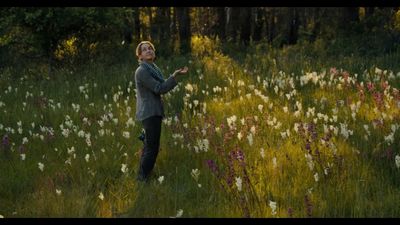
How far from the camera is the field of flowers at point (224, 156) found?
5.78 m

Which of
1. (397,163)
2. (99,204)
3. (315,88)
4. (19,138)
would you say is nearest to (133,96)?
(19,138)

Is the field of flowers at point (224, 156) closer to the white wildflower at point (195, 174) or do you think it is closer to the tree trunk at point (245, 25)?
the white wildflower at point (195, 174)

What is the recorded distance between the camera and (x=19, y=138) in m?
9.46

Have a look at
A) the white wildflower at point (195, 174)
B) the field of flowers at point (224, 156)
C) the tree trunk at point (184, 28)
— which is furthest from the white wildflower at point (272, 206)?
the tree trunk at point (184, 28)

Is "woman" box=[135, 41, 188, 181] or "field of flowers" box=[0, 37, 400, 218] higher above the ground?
"woman" box=[135, 41, 188, 181]

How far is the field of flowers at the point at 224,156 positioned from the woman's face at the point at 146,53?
1376mm

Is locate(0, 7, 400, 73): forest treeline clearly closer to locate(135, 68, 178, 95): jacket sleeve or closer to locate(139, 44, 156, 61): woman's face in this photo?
locate(139, 44, 156, 61): woman's face

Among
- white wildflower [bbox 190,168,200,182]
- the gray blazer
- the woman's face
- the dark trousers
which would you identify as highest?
the woman's face

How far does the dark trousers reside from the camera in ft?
22.1

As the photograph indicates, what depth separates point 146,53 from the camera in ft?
22.3

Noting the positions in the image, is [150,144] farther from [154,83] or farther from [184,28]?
[184,28]

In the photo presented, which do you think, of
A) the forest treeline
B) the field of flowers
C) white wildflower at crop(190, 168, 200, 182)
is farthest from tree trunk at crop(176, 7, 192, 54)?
white wildflower at crop(190, 168, 200, 182)

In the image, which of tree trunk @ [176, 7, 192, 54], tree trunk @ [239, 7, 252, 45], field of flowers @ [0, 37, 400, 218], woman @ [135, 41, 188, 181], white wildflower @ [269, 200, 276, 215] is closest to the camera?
white wildflower @ [269, 200, 276, 215]

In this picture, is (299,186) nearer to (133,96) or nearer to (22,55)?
(133,96)
